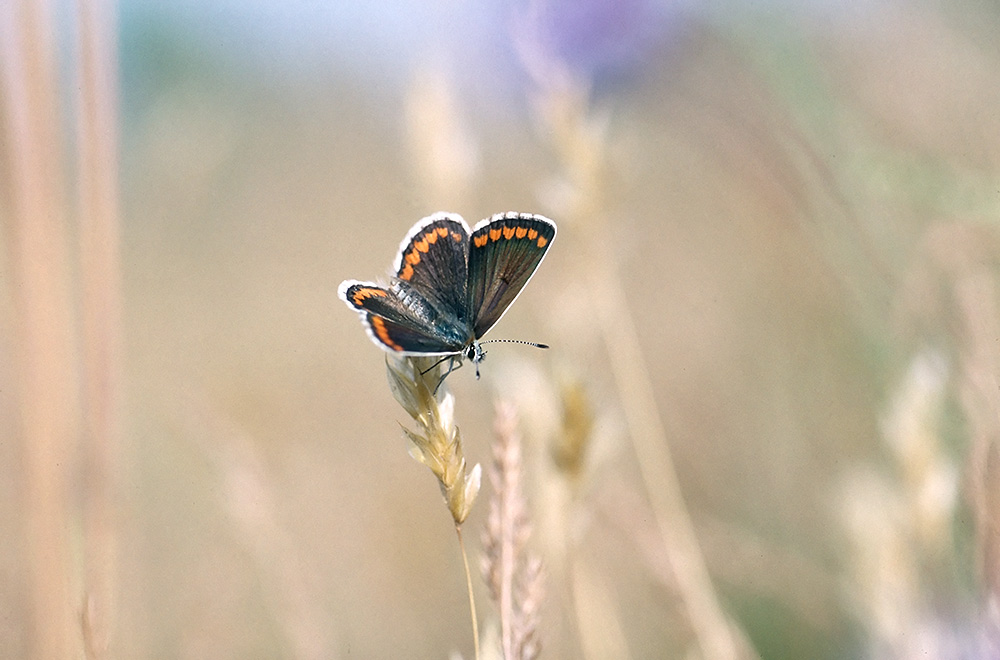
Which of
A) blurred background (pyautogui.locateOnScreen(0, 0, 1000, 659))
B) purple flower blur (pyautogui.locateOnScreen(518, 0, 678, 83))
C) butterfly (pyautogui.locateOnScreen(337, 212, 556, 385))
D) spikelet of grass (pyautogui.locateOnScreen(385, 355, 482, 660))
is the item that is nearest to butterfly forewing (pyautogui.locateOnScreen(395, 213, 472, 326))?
butterfly (pyautogui.locateOnScreen(337, 212, 556, 385))

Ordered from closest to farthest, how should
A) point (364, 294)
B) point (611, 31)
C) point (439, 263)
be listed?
point (364, 294)
point (439, 263)
point (611, 31)

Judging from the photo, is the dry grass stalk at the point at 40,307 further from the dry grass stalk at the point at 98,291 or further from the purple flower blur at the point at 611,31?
the purple flower blur at the point at 611,31

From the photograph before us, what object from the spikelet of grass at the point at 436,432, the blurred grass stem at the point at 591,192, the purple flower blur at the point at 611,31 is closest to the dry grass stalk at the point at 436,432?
the spikelet of grass at the point at 436,432

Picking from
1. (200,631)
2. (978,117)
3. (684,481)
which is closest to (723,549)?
(684,481)

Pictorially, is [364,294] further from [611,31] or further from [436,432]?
[611,31]

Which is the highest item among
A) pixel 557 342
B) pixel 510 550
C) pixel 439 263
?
pixel 439 263

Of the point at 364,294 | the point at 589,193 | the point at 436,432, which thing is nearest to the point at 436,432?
the point at 436,432

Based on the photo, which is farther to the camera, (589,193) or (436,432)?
(589,193)

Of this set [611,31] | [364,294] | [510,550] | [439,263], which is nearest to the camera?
[510,550]
